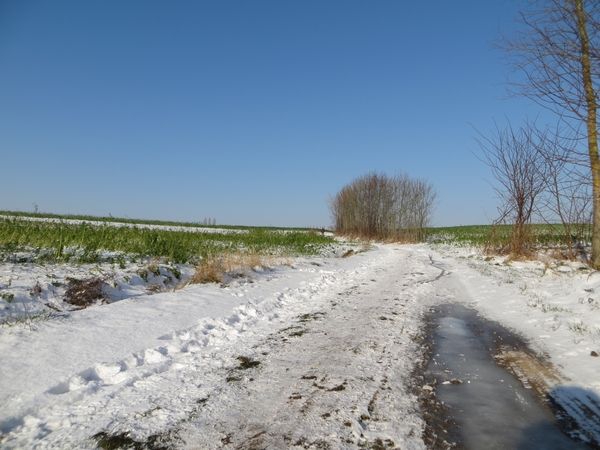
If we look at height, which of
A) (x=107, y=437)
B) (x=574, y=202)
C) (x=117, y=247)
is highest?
(x=574, y=202)

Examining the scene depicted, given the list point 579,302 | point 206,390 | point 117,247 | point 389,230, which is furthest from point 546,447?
point 389,230

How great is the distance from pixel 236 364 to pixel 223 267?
5040mm

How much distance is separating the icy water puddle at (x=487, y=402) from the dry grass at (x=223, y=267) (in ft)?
16.6

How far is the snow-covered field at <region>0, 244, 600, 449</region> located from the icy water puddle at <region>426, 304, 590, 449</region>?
0.88 ft

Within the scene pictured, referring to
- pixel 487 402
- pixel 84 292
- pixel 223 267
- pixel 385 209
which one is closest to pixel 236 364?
pixel 487 402

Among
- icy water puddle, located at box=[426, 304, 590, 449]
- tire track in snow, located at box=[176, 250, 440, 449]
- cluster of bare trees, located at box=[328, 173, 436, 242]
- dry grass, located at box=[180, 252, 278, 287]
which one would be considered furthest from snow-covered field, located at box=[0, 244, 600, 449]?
cluster of bare trees, located at box=[328, 173, 436, 242]

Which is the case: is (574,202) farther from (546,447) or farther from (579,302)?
(546,447)

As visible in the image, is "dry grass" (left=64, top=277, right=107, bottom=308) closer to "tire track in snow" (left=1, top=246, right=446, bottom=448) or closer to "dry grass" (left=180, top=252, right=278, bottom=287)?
"dry grass" (left=180, top=252, right=278, bottom=287)

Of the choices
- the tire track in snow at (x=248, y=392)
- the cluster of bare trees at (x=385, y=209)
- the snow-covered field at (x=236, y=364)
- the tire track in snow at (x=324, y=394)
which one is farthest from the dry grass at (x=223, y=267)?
the cluster of bare trees at (x=385, y=209)

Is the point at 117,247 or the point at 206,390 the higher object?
the point at 117,247

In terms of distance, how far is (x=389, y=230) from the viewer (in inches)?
1599

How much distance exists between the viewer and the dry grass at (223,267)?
7.70 meters

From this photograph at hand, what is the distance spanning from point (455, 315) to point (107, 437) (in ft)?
17.9

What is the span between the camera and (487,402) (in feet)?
9.22
